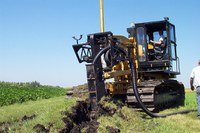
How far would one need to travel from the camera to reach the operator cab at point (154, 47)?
1271 cm

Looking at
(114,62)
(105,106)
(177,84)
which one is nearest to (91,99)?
(105,106)

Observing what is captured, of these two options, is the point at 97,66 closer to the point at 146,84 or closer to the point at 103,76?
the point at 103,76

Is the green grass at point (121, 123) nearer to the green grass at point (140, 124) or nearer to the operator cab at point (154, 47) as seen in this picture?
the green grass at point (140, 124)

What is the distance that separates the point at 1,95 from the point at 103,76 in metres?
14.8

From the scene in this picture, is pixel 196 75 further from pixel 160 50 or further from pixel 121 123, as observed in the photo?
pixel 121 123

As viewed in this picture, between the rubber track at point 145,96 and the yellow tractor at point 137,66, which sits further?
the rubber track at point 145,96

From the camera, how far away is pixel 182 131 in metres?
8.26

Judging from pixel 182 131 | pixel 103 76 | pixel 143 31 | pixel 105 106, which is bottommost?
pixel 182 131

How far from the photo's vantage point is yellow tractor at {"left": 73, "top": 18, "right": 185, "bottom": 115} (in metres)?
10.0

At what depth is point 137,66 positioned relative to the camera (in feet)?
41.8

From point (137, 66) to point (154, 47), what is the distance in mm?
995

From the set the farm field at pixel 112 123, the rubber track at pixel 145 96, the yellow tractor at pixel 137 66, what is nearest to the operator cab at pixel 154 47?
the yellow tractor at pixel 137 66

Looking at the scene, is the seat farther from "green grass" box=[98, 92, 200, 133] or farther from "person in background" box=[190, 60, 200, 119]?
"green grass" box=[98, 92, 200, 133]

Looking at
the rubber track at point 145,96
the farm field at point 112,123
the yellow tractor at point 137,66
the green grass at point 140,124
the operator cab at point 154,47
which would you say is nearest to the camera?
the farm field at point 112,123
